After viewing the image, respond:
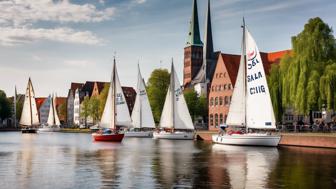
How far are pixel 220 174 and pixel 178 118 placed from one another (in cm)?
5204

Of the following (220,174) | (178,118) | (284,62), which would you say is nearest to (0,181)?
(220,174)

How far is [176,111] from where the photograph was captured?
82938 mm

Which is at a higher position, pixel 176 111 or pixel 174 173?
pixel 176 111

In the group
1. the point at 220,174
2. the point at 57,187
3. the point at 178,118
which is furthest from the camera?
the point at 178,118

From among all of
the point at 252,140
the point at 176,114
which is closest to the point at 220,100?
the point at 176,114

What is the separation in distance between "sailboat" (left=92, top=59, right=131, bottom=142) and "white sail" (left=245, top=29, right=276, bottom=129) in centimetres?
2301

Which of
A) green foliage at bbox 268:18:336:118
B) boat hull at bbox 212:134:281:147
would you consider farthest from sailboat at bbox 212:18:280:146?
green foliage at bbox 268:18:336:118

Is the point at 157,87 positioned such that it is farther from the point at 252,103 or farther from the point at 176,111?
the point at 252,103

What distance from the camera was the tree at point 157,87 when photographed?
11579cm

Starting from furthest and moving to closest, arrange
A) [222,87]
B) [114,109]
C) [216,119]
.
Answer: [216,119], [222,87], [114,109]

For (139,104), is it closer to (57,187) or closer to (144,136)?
(144,136)

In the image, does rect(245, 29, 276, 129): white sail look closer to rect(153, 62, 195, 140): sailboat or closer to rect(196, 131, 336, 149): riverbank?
rect(196, 131, 336, 149): riverbank

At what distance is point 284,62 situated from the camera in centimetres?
7012

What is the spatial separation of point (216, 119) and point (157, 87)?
66.8 feet
